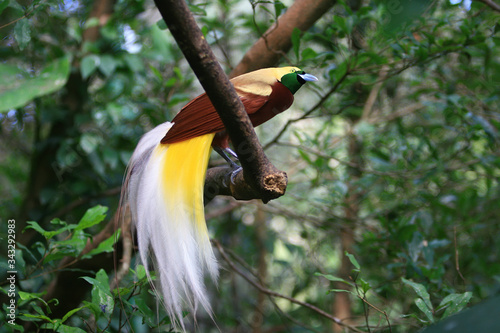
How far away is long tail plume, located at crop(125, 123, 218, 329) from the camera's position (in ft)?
3.70

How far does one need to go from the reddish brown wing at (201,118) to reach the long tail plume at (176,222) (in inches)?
0.9

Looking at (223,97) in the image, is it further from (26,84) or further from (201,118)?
(26,84)

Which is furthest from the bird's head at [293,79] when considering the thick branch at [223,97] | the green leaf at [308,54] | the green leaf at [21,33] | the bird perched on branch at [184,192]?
the green leaf at [21,33]

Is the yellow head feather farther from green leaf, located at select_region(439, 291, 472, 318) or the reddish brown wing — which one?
green leaf, located at select_region(439, 291, 472, 318)

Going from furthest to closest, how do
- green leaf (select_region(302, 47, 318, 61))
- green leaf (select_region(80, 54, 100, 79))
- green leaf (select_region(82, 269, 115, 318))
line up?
green leaf (select_region(80, 54, 100, 79)), green leaf (select_region(302, 47, 318, 61)), green leaf (select_region(82, 269, 115, 318))

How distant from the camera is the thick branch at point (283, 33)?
1.68 meters

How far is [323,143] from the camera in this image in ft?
7.52

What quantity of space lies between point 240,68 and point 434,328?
1406 millimetres

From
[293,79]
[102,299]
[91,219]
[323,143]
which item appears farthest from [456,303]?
[323,143]

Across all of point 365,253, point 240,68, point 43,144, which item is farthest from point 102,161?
point 365,253

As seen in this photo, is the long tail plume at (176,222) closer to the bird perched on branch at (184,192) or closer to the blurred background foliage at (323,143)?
the bird perched on branch at (184,192)

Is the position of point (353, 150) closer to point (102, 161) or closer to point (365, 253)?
point (365, 253)

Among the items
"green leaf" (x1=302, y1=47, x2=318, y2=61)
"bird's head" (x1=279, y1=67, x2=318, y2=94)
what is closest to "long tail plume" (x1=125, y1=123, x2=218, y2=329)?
"bird's head" (x1=279, y1=67, x2=318, y2=94)

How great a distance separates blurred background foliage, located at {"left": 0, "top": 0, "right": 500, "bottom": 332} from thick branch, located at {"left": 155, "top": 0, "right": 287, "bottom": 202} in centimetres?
67
